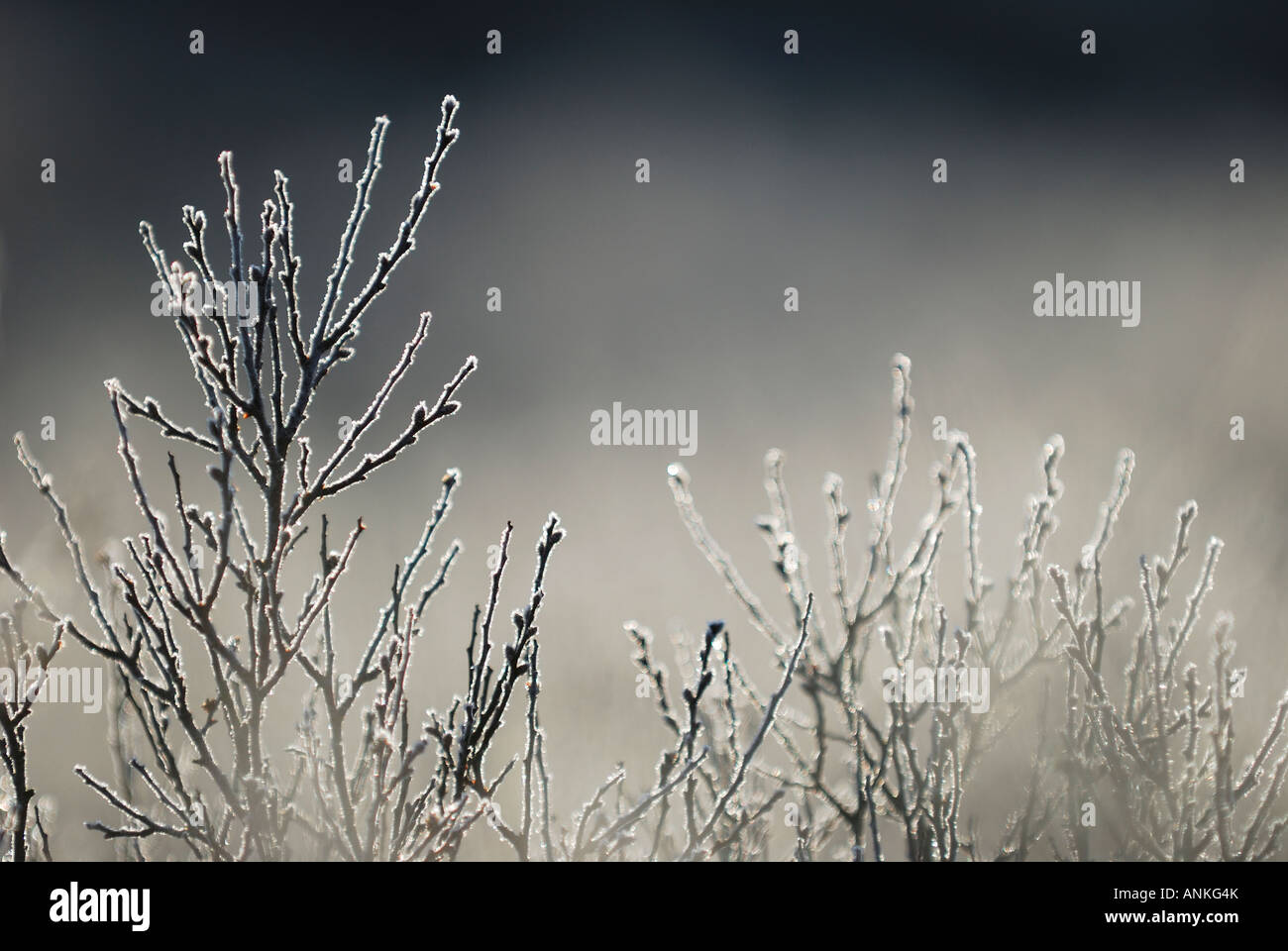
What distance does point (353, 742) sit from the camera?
2828mm

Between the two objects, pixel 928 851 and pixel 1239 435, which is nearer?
pixel 928 851

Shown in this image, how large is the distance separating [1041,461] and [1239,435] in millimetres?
1973

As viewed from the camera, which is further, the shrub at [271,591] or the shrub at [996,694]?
the shrub at [996,694]

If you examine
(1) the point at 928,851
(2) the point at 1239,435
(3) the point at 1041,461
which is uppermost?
(2) the point at 1239,435

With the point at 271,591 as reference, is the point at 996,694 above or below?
below

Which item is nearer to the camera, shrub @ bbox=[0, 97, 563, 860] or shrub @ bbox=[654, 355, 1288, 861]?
shrub @ bbox=[0, 97, 563, 860]

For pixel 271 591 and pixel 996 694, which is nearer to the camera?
pixel 271 591

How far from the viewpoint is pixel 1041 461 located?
9.04ft

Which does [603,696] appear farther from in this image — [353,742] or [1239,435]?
[1239,435]
